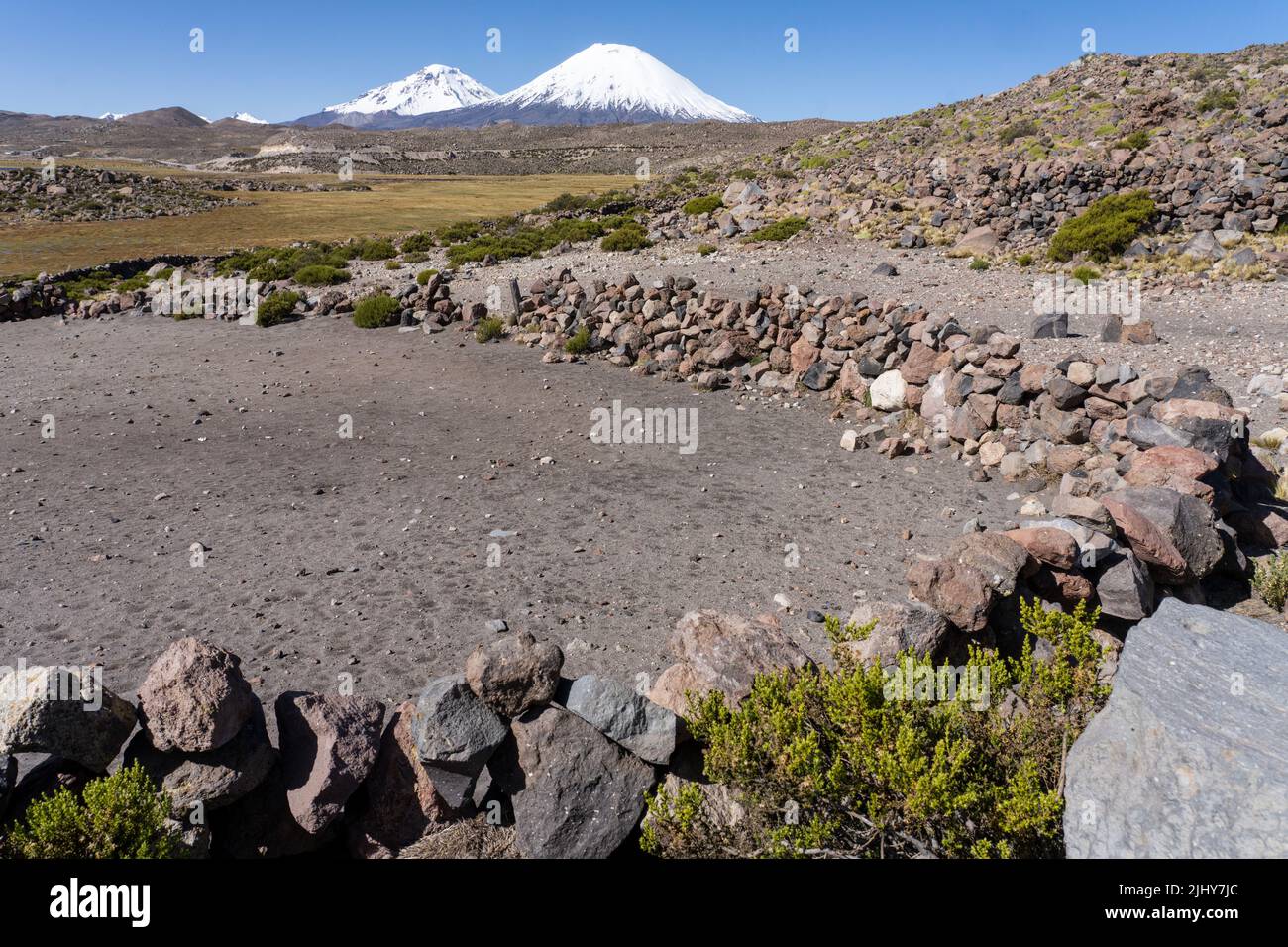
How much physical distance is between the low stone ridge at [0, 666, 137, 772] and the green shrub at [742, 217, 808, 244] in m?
26.0

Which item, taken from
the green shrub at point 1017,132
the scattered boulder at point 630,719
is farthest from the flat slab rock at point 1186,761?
the green shrub at point 1017,132

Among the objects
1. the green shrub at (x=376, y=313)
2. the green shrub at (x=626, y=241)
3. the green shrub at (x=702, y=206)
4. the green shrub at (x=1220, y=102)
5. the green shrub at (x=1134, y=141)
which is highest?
the green shrub at (x=1220, y=102)

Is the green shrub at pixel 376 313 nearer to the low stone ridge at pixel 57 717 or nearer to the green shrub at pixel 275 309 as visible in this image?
the green shrub at pixel 275 309

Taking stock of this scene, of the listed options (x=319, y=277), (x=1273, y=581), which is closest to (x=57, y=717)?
(x=1273, y=581)

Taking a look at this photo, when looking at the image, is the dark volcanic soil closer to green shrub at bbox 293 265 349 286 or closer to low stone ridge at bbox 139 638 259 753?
low stone ridge at bbox 139 638 259 753

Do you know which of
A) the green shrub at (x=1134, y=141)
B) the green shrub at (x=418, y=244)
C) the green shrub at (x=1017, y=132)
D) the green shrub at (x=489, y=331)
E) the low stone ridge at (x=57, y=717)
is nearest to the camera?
the low stone ridge at (x=57, y=717)

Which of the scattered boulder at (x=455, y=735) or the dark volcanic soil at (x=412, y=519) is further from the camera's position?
the dark volcanic soil at (x=412, y=519)

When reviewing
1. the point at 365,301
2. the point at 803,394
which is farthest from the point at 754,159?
the point at 803,394

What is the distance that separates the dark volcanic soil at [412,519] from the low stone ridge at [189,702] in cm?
186

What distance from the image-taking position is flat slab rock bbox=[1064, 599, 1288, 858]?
10.1ft

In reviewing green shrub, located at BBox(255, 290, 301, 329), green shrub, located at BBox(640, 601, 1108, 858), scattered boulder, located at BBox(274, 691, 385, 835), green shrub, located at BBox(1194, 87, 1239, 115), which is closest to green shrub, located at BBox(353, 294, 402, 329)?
green shrub, located at BBox(255, 290, 301, 329)

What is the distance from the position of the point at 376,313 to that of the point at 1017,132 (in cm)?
3282

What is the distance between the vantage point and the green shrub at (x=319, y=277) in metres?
26.5
